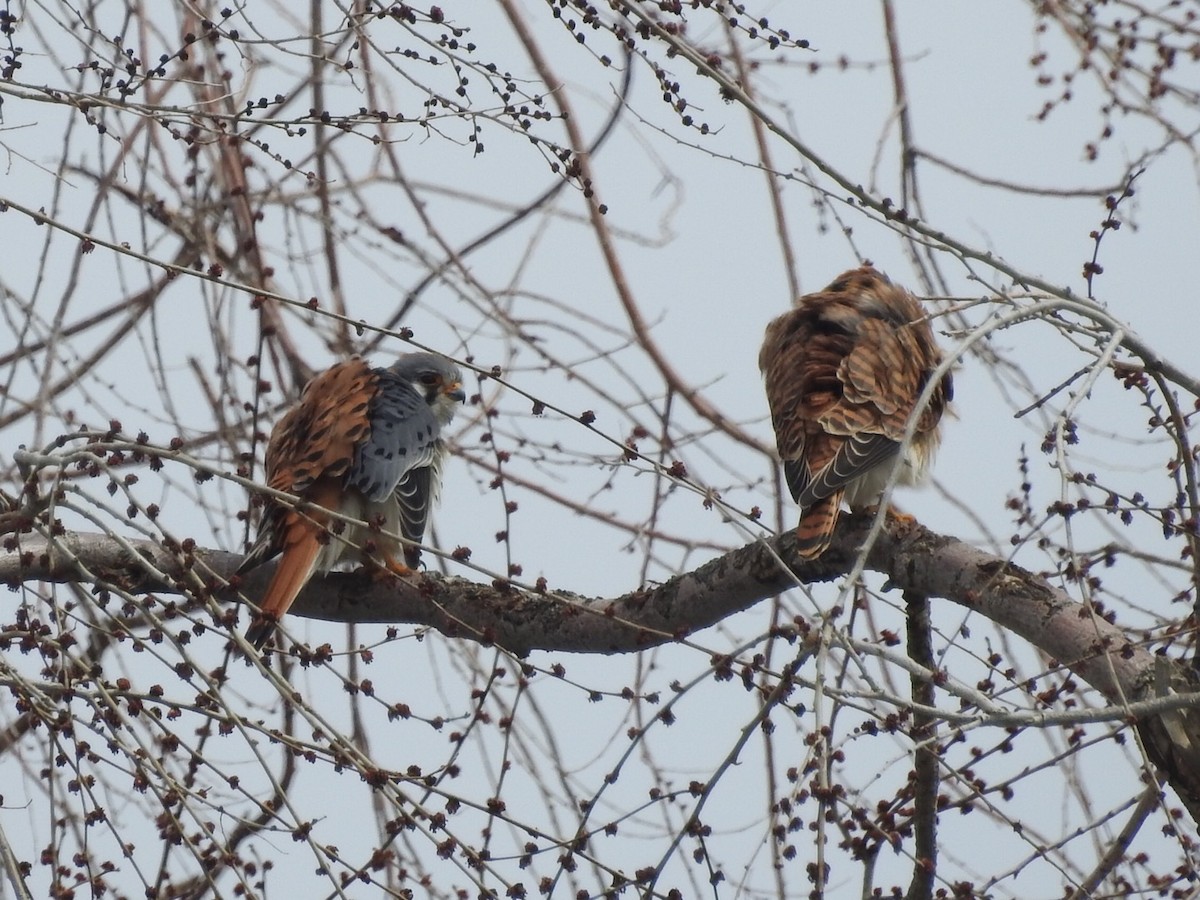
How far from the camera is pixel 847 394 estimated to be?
397 cm

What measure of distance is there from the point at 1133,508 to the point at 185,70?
2.69 meters

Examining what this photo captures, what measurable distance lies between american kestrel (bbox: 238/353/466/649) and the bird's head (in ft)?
1.10

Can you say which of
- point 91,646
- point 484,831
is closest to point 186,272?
point 484,831

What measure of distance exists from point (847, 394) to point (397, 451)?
1241 millimetres

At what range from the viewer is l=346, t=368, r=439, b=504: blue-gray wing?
419cm

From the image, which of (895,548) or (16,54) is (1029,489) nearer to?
(895,548)

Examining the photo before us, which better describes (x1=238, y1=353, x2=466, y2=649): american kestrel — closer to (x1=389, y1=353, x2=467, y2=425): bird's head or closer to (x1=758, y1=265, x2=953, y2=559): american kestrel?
(x1=389, y1=353, x2=467, y2=425): bird's head

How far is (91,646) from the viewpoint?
393 centimetres

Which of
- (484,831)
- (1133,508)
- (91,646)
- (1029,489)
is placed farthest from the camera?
(91,646)

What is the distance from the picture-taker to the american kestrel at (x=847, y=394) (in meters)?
3.75

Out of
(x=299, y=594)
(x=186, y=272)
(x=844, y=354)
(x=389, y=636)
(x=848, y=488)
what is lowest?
(x=389, y=636)

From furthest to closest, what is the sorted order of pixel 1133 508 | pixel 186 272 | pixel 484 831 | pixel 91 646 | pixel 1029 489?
pixel 91 646 < pixel 484 831 < pixel 1029 489 < pixel 1133 508 < pixel 186 272

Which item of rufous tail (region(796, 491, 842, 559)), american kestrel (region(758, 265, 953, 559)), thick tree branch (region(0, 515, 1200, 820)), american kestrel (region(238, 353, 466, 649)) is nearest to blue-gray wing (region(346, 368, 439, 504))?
american kestrel (region(238, 353, 466, 649))

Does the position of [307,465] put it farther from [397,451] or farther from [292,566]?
[292,566]
